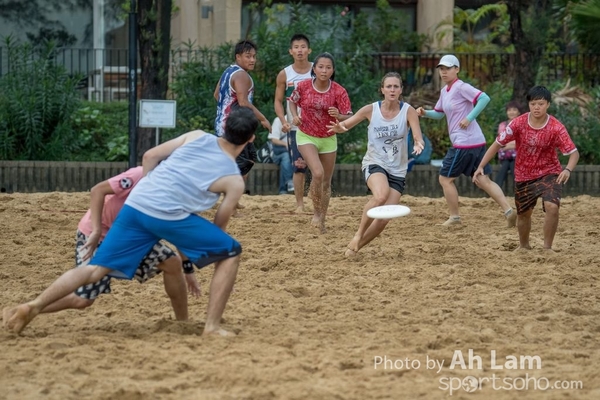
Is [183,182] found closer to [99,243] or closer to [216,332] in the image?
[99,243]

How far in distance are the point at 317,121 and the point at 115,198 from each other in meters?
4.85

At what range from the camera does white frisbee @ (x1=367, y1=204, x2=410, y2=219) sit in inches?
337

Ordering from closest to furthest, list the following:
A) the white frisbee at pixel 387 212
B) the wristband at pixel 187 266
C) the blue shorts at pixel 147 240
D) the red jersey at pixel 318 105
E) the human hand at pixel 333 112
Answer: the blue shorts at pixel 147 240
the wristband at pixel 187 266
the white frisbee at pixel 387 212
the human hand at pixel 333 112
the red jersey at pixel 318 105

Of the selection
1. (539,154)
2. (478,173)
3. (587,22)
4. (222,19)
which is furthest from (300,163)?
(222,19)

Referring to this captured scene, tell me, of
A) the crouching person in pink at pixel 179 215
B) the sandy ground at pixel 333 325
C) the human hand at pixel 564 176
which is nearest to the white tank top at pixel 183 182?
the crouching person in pink at pixel 179 215

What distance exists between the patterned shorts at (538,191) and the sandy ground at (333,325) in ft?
1.62

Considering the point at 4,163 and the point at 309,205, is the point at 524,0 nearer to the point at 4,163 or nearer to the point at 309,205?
the point at 309,205

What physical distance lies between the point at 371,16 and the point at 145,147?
7.55m

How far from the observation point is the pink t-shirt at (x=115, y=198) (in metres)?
6.46

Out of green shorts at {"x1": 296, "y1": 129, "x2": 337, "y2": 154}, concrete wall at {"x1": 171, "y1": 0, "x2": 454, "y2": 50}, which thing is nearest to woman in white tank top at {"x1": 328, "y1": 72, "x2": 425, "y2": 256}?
green shorts at {"x1": 296, "y1": 129, "x2": 337, "y2": 154}

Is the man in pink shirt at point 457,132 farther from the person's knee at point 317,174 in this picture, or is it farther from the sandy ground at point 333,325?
the person's knee at point 317,174

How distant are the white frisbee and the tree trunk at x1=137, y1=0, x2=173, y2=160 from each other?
8607mm

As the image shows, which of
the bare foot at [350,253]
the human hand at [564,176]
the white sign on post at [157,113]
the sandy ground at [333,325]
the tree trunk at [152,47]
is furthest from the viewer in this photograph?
the tree trunk at [152,47]

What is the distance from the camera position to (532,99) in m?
9.59
